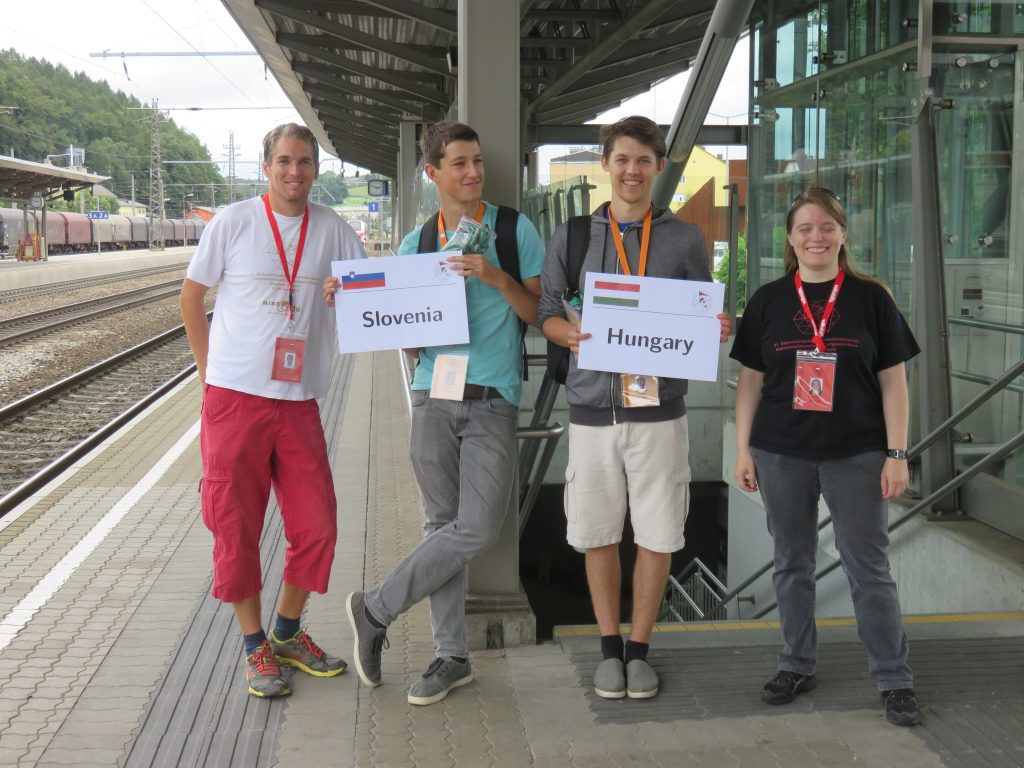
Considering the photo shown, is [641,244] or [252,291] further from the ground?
[641,244]

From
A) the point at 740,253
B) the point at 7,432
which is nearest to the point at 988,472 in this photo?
the point at 740,253

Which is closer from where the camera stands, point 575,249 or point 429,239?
point 575,249

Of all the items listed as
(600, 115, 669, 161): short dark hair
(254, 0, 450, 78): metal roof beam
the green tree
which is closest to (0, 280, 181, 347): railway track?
(254, 0, 450, 78): metal roof beam

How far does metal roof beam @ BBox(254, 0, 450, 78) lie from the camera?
12195mm

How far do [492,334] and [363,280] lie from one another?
1.61ft

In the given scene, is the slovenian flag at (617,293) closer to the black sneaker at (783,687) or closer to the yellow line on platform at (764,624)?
A: the black sneaker at (783,687)

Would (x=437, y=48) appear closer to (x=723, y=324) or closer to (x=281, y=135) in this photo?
(x=281, y=135)

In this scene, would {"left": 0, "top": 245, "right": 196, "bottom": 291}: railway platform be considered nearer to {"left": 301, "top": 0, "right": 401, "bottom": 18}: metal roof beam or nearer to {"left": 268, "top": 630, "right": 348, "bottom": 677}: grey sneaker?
{"left": 301, "top": 0, "right": 401, "bottom": 18}: metal roof beam

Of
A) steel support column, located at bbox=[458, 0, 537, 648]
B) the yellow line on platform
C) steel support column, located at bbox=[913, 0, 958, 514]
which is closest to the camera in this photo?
steel support column, located at bbox=[458, 0, 537, 648]

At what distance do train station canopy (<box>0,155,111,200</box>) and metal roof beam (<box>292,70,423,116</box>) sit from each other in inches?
625

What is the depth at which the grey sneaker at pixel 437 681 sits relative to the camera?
13.0 feet

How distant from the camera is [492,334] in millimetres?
3986

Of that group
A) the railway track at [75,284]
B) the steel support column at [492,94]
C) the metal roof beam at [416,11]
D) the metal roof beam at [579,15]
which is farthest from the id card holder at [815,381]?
the railway track at [75,284]

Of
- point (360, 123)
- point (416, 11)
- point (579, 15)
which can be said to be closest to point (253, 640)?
point (416, 11)
